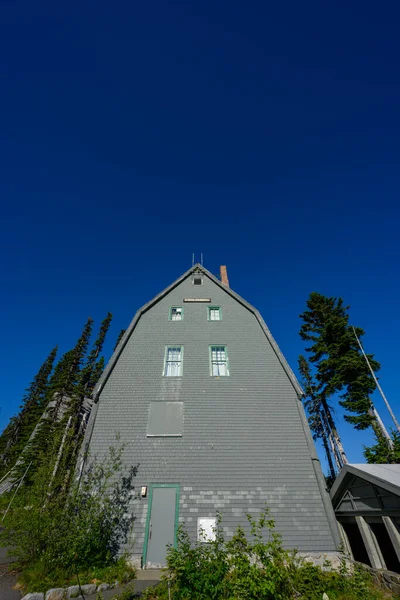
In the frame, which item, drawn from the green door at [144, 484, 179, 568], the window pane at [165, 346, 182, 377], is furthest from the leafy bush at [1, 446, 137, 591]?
the window pane at [165, 346, 182, 377]

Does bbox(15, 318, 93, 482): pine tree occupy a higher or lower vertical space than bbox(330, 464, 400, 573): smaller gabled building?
higher

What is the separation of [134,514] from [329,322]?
54.7ft

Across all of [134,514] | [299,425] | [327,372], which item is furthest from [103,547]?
[327,372]

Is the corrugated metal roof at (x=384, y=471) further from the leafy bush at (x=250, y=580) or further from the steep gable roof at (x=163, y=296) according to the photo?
the steep gable roof at (x=163, y=296)

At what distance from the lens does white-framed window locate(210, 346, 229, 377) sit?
11.9m

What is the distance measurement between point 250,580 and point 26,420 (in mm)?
37587

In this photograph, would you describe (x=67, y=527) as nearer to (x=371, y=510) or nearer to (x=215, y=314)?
(x=371, y=510)

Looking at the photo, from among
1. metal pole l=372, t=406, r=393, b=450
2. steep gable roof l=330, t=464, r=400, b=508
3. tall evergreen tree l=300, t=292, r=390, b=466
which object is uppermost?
tall evergreen tree l=300, t=292, r=390, b=466

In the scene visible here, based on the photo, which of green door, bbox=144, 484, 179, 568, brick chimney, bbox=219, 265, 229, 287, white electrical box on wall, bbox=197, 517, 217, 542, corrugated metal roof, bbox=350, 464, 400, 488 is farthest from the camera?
brick chimney, bbox=219, 265, 229, 287

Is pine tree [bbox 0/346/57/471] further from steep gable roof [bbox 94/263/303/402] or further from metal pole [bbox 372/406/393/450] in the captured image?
metal pole [bbox 372/406/393/450]

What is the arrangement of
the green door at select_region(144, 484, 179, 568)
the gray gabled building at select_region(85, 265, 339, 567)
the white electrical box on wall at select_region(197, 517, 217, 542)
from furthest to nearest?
the gray gabled building at select_region(85, 265, 339, 567) → the white electrical box on wall at select_region(197, 517, 217, 542) → the green door at select_region(144, 484, 179, 568)

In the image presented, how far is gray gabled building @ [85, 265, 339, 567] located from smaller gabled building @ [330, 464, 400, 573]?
2.53 feet

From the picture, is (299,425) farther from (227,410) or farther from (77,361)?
(77,361)

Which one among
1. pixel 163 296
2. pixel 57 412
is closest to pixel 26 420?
pixel 57 412
